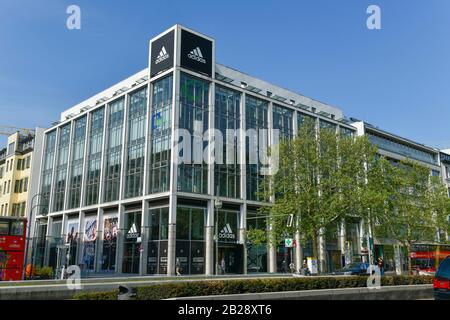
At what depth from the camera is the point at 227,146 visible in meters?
51.2

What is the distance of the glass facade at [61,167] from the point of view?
211 feet

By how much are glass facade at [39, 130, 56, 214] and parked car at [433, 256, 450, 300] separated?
6105 cm

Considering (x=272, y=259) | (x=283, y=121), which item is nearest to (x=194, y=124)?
(x=283, y=121)

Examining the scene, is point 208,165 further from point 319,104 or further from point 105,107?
point 319,104

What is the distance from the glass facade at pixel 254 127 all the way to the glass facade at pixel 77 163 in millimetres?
23920

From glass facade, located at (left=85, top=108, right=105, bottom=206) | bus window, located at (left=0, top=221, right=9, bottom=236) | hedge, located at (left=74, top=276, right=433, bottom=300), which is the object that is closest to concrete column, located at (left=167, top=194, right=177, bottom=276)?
glass facade, located at (left=85, top=108, right=105, bottom=206)

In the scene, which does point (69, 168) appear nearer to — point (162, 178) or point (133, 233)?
point (133, 233)

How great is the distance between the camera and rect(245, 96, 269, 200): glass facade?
53.0 meters

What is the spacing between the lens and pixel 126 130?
5419 centimetres

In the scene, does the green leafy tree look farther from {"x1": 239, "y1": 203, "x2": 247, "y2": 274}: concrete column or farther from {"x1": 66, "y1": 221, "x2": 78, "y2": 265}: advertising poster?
{"x1": 66, "y1": 221, "x2": 78, "y2": 265}: advertising poster

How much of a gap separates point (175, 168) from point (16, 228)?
20050 millimetres

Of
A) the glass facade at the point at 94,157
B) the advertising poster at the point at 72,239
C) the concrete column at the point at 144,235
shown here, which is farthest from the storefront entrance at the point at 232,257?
the advertising poster at the point at 72,239
